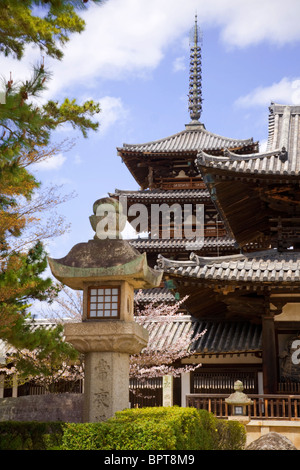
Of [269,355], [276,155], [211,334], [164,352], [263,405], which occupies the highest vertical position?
[276,155]

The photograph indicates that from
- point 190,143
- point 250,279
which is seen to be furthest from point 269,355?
point 190,143

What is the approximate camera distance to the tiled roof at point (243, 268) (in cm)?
1438

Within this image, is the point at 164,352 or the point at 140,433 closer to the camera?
the point at 140,433

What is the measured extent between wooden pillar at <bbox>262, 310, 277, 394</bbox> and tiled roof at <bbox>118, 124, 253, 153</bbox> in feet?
51.4

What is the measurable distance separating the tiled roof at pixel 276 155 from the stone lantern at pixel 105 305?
5.28m

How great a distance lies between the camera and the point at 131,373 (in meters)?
19.0

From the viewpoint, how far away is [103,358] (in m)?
9.81

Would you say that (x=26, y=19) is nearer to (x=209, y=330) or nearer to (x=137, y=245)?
(x=209, y=330)

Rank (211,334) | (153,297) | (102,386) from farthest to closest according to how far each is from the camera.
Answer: (153,297) → (211,334) → (102,386)

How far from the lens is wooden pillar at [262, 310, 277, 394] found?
15.0 m

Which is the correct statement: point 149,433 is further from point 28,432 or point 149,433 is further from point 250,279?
point 250,279

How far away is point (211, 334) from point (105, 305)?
841 cm
